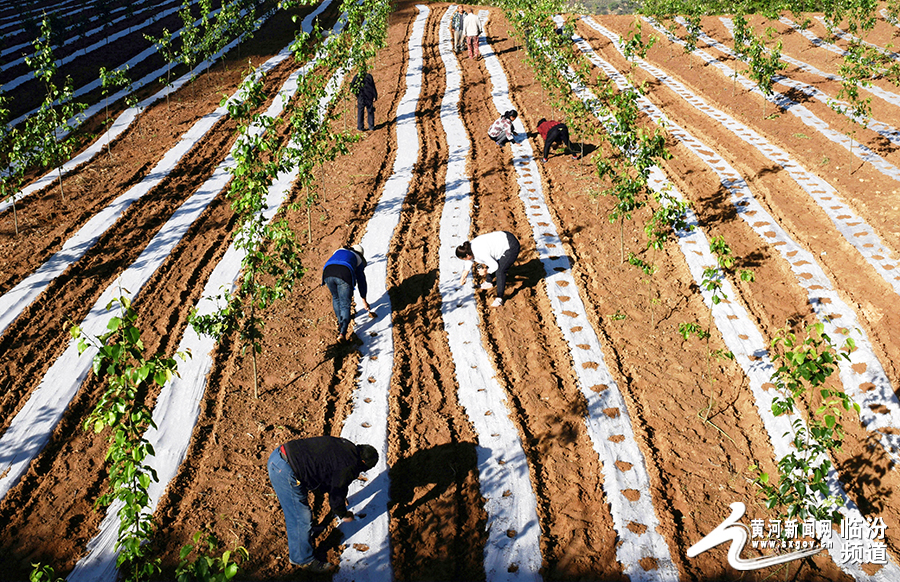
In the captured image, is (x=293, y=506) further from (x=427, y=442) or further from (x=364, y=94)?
(x=364, y=94)

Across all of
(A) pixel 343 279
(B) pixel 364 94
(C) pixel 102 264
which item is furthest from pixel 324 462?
(B) pixel 364 94

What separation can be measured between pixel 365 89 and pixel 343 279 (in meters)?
8.65

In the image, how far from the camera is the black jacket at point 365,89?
14617 mm

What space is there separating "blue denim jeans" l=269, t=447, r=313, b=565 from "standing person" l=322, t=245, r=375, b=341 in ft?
9.61

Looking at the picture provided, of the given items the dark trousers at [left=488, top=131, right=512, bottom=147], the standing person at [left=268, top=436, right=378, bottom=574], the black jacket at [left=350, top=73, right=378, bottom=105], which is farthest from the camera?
the black jacket at [left=350, top=73, right=378, bottom=105]

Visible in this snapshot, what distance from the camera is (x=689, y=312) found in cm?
863

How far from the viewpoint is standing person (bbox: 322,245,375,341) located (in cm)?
771

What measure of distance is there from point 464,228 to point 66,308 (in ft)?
20.3

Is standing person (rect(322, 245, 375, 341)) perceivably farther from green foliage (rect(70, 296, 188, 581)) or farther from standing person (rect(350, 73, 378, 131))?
standing person (rect(350, 73, 378, 131))

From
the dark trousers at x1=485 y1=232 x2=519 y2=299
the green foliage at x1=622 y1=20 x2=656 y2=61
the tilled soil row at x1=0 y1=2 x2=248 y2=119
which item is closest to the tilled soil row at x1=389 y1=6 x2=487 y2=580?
the dark trousers at x1=485 y1=232 x2=519 y2=299

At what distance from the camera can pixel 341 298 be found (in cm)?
784

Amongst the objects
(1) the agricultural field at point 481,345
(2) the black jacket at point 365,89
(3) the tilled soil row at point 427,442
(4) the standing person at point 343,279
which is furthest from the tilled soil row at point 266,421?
(2) the black jacket at point 365,89

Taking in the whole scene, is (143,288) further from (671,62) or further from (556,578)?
(671,62)

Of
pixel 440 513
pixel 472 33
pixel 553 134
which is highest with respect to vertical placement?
pixel 440 513
